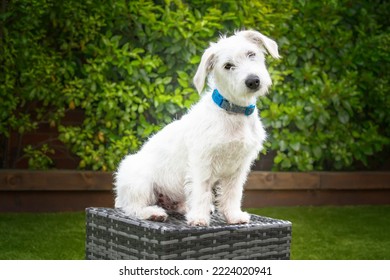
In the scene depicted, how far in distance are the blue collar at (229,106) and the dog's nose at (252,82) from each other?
21 cm

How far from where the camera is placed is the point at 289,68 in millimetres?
6371

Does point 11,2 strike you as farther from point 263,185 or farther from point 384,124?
point 384,124

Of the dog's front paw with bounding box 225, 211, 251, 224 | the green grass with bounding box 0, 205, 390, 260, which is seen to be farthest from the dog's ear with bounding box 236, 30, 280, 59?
the green grass with bounding box 0, 205, 390, 260

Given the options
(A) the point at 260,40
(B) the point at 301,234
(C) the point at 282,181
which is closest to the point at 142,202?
(A) the point at 260,40

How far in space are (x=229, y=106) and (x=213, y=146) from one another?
0.21 m

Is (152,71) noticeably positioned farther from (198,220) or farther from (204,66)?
(198,220)

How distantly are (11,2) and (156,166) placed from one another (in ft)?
9.94

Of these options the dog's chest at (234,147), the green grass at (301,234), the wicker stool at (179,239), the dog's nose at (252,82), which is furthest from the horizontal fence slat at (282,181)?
the dog's nose at (252,82)

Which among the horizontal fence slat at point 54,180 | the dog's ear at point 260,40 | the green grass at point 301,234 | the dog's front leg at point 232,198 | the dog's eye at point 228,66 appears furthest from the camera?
the horizontal fence slat at point 54,180

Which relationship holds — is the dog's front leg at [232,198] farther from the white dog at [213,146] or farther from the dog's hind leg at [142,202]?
the dog's hind leg at [142,202]

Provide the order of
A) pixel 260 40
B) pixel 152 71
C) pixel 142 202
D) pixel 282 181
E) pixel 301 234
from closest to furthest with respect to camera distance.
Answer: pixel 260 40 → pixel 142 202 → pixel 301 234 → pixel 152 71 → pixel 282 181

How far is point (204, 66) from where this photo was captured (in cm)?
316

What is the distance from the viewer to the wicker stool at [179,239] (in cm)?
304
